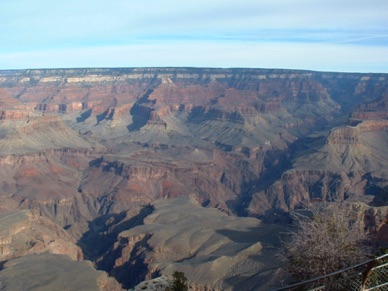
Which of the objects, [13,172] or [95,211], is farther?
[13,172]

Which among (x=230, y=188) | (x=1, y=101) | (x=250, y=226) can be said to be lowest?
(x=230, y=188)

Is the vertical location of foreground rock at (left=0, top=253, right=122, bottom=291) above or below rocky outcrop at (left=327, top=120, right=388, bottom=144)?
below

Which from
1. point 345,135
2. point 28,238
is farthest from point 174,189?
point 345,135

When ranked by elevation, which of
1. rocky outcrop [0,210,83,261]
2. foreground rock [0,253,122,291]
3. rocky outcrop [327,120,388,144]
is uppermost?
rocky outcrop [327,120,388,144]

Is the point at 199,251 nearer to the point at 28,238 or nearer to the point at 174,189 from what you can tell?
the point at 28,238

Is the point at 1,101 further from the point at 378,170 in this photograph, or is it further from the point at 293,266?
the point at 293,266

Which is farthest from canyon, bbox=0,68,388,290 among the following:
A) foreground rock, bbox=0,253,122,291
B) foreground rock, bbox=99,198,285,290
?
foreground rock, bbox=0,253,122,291

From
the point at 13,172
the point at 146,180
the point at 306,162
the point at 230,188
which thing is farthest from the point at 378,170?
the point at 13,172

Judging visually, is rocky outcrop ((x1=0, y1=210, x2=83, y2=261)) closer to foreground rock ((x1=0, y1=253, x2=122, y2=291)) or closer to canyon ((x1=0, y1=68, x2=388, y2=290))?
canyon ((x1=0, y1=68, x2=388, y2=290))
